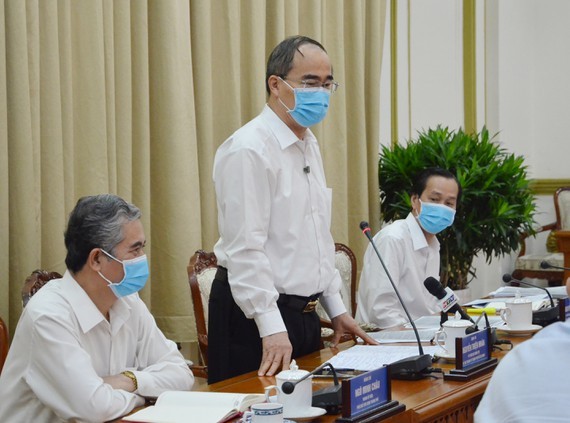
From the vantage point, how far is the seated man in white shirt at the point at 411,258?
12.1 ft

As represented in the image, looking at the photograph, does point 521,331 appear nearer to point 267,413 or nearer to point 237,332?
point 237,332

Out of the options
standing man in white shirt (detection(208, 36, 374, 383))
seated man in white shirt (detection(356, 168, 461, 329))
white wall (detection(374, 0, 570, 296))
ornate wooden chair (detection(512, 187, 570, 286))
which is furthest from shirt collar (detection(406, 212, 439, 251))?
ornate wooden chair (detection(512, 187, 570, 286))

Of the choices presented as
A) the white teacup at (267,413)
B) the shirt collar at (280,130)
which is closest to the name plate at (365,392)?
the white teacup at (267,413)

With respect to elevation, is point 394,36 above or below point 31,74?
above

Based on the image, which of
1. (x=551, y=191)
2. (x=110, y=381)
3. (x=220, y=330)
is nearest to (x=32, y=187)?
(x=220, y=330)

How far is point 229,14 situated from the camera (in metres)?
4.49

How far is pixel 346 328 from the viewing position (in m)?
2.96

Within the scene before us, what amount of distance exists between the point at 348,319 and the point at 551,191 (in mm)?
6126

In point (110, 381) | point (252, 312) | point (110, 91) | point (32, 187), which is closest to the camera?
point (110, 381)

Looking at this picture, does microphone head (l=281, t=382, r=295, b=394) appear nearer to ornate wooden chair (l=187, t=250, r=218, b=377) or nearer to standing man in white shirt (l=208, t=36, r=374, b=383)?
standing man in white shirt (l=208, t=36, r=374, b=383)

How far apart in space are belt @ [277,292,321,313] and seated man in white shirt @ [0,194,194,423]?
36 cm

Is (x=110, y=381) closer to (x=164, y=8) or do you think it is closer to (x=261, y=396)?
(x=261, y=396)

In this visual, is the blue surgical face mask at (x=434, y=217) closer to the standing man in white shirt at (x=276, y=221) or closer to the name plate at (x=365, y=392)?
the standing man in white shirt at (x=276, y=221)

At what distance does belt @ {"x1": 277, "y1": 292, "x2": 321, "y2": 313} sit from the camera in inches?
110
